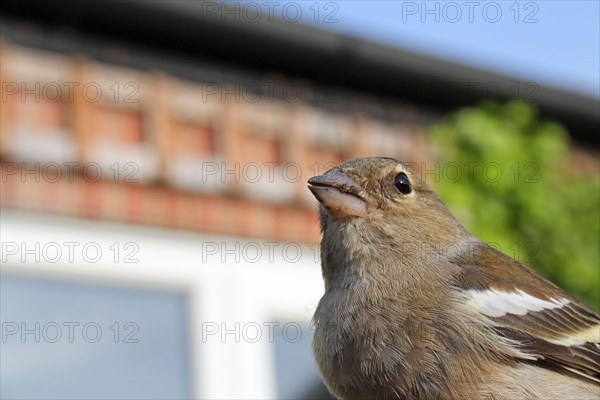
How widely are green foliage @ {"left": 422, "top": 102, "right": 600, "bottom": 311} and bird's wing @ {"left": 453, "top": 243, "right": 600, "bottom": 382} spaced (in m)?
5.07

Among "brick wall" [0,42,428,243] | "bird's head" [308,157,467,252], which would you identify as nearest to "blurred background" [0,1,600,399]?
"brick wall" [0,42,428,243]

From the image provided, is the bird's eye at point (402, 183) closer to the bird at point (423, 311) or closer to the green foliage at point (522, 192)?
the bird at point (423, 311)

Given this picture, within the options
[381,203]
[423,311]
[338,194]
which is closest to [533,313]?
[423,311]

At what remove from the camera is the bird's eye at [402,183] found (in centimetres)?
396

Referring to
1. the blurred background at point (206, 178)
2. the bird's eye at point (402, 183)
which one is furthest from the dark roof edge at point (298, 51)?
the bird's eye at point (402, 183)

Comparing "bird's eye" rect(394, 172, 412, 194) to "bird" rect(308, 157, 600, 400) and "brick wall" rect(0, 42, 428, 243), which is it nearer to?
"bird" rect(308, 157, 600, 400)

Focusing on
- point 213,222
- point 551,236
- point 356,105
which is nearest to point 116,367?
point 213,222

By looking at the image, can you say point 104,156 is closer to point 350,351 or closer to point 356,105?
point 356,105

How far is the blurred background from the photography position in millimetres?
7863

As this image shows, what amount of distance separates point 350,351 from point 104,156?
17.2ft

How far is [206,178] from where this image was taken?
336 inches

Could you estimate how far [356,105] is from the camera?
9906 mm

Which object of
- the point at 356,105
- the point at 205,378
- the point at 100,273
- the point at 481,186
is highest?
the point at 356,105

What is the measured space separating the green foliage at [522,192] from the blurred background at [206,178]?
0.02 meters
